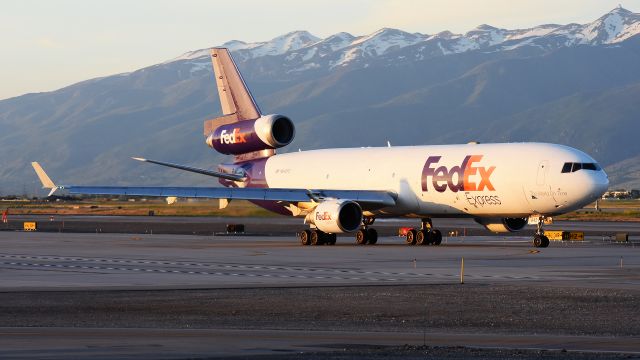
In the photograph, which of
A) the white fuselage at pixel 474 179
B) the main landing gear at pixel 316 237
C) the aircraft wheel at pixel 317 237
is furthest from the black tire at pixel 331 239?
the white fuselage at pixel 474 179

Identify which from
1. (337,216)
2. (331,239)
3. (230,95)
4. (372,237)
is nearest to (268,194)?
(331,239)

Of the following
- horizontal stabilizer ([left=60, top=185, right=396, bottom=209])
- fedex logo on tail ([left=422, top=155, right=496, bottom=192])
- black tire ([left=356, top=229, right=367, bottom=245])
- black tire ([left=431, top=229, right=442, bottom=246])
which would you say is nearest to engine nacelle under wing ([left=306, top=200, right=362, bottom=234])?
horizontal stabilizer ([left=60, top=185, right=396, bottom=209])

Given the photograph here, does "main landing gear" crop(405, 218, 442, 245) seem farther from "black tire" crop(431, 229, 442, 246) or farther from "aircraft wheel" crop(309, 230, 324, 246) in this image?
"aircraft wheel" crop(309, 230, 324, 246)

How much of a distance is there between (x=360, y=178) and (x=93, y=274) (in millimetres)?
26194

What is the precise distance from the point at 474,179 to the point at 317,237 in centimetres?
755

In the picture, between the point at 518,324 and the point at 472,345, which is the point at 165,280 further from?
the point at 472,345

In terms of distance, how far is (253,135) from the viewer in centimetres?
6644

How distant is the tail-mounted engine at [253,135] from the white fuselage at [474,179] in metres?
3.71

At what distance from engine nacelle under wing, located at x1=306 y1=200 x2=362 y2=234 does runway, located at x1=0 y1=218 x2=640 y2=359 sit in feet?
17.8

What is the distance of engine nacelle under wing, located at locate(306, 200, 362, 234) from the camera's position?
5616cm

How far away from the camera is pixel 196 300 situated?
2838cm

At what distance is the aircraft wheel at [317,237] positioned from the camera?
57656 millimetres

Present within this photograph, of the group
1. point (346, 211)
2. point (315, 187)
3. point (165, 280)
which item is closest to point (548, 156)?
point (346, 211)

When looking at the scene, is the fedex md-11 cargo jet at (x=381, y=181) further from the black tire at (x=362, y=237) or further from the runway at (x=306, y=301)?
the runway at (x=306, y=301)
